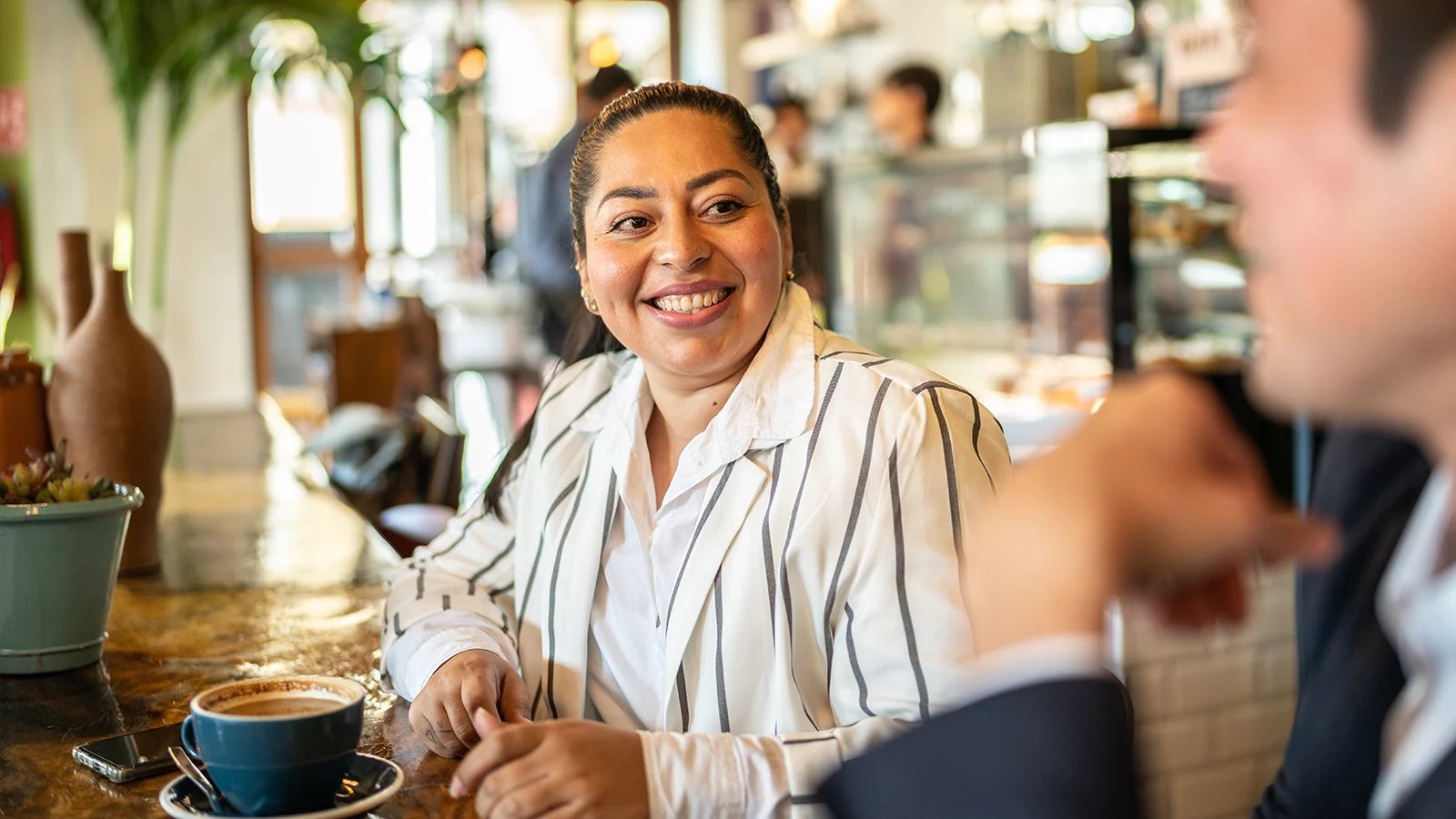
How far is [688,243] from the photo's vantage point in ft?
5.16

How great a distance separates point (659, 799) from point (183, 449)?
7.60 feet

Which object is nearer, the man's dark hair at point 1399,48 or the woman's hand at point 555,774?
the man's dark hair at point 1399,48

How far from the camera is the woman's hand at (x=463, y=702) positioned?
4.29 ft

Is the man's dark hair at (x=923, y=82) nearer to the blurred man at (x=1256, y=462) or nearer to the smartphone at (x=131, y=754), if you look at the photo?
the smartphone at (x=131, y=754)

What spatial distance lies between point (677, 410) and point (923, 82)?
389 cm

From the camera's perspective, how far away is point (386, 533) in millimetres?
2602

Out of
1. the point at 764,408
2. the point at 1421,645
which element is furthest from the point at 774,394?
the point at 1421,645

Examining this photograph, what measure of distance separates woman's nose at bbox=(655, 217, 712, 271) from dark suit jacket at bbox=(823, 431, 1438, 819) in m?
0.81

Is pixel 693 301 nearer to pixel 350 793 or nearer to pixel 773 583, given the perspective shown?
pixel 773 583

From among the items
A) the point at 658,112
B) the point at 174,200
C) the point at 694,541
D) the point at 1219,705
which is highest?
the point at 174,200

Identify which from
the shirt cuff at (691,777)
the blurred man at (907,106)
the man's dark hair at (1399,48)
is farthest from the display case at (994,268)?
the man's dark hair at (1399,48)

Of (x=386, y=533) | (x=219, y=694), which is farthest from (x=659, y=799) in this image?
(x=386, y=533)

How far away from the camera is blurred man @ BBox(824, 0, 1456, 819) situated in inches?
22.4

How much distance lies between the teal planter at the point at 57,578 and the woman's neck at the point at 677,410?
60cm
